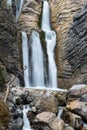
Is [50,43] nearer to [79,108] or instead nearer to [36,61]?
[36,61]

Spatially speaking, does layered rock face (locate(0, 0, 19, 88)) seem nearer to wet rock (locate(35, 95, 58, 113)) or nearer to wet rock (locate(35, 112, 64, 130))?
wet rock (locate(35, 95, 58, 113))

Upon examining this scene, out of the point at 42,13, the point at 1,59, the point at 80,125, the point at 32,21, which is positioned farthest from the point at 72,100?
the point at 42,13

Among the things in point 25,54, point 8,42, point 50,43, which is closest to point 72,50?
point 50,43

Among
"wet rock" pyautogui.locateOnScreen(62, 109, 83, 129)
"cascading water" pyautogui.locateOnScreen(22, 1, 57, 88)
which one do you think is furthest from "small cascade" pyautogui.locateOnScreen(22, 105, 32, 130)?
"cascading water" pyautogui.locateOnScreen(22, 1, 57, 88)

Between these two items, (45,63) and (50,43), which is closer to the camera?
(45,63)

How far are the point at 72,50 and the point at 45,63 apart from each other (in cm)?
272

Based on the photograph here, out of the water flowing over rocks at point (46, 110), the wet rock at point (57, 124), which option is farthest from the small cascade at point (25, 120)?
the wet rock at point (57, 124)

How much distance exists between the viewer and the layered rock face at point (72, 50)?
87.6 feet

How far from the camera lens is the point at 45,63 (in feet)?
90.3

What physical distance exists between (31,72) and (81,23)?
6.39 m

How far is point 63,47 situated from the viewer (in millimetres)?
28562

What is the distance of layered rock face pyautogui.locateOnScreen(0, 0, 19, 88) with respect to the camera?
24.6 m

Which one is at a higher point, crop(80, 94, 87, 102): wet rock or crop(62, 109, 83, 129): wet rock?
crop(80, 94, 87, 102): wet rock

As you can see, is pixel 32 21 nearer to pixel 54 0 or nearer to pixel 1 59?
pixel 54 0
